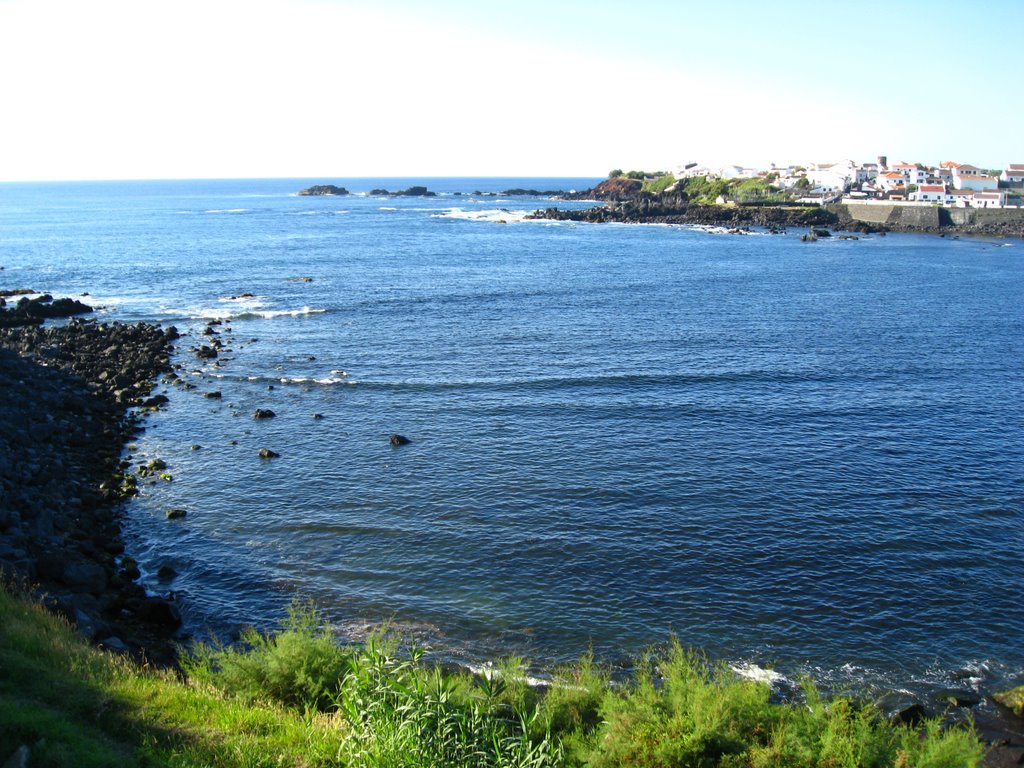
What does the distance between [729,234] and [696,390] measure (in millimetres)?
109143

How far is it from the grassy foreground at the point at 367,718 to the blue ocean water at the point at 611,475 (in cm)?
583

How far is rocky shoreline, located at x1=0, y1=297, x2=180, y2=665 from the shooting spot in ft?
78.7

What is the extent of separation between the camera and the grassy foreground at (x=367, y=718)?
508 inches

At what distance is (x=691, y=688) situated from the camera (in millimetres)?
17500

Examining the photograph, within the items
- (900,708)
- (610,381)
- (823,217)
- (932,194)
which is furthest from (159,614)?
(932,194)

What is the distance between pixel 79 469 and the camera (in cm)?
3584

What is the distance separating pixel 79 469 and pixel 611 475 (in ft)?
82.2

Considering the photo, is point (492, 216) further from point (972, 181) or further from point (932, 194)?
point (972, 181)

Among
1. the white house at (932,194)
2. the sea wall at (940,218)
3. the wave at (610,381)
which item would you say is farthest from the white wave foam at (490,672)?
the white house at (932,194)

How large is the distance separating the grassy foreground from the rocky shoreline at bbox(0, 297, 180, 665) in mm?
4184

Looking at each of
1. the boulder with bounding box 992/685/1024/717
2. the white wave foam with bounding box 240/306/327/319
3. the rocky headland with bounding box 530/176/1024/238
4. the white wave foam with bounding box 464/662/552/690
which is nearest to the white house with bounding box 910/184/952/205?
the rocky headland with bounding box 530/176/1024/238

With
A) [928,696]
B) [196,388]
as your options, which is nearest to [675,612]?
[928,696]

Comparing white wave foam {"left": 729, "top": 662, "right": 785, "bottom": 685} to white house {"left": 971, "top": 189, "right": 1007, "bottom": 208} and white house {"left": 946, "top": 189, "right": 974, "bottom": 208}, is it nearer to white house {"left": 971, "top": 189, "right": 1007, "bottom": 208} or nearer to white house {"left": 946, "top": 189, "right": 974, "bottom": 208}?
white house {"left": 946, "top": 189, "right": 974, "bottom": 208}

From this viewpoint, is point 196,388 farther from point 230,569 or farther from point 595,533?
point 595,533
